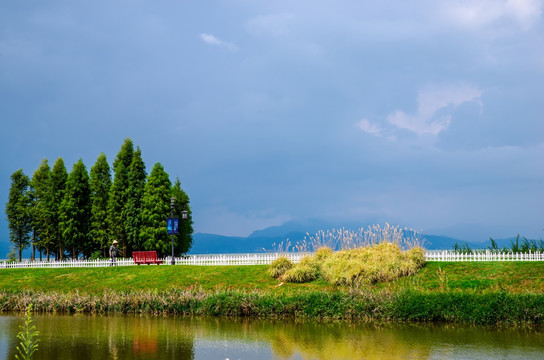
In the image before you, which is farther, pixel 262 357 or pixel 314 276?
pixel 314 276

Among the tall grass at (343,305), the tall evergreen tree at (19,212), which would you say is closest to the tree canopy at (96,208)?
the tall evergreen tree at (19,212)

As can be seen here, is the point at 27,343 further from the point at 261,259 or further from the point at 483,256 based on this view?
the point at 483,256

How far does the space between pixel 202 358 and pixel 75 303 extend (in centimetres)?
1198

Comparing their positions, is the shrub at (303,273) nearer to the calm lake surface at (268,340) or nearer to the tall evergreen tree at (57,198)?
the calm lake surface at (268,340)

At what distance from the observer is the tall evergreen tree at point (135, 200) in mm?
42625

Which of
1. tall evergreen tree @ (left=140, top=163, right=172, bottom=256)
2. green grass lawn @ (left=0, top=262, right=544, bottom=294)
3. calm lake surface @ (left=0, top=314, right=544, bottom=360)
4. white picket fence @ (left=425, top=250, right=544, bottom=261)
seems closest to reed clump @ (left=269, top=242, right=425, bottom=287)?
green grass lawn @ (left=0, top=262, right=544, bottom=294)

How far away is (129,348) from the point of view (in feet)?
40.3

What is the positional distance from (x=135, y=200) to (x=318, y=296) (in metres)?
29.4

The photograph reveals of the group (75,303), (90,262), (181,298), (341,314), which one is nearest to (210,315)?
(181,298)

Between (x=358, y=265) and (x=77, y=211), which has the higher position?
(x=77, y=211)

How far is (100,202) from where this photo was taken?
45.6m

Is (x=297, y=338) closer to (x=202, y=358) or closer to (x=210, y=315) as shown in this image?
(x=202, y=358)

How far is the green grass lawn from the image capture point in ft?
68.5

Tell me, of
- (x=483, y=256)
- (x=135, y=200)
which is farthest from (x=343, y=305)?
(x=135, y=200)
